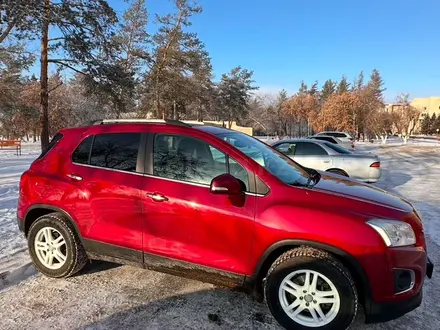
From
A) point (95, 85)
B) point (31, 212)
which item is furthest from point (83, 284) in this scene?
point (95, 85)

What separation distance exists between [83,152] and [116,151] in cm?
44

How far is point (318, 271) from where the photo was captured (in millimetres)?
2719

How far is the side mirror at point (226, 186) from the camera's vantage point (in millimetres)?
2830

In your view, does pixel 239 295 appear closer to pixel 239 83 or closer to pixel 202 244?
pixel 202 244

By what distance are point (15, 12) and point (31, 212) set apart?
8973 millimetres

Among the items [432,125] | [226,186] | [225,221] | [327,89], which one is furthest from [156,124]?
[432,125]

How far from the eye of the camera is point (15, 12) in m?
10.1

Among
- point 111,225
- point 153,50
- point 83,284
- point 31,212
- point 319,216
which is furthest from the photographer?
point 153,50

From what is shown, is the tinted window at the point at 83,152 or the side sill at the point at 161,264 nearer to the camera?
the side sill at the point at 161,264

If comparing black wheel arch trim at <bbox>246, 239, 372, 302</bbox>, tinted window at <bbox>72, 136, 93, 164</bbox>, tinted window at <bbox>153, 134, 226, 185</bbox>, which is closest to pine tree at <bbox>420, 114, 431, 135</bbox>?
black wheel arch trim at <bbox>246, 239, 372, 302</bbox>

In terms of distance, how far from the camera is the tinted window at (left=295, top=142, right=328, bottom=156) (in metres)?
9.48

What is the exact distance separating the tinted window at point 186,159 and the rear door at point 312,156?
6.50 m

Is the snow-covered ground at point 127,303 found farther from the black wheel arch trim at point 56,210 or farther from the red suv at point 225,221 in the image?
the black wheel arch trim at point 56,210

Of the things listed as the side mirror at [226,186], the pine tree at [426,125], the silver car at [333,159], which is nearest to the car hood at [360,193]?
the side mirror at [226,186]
